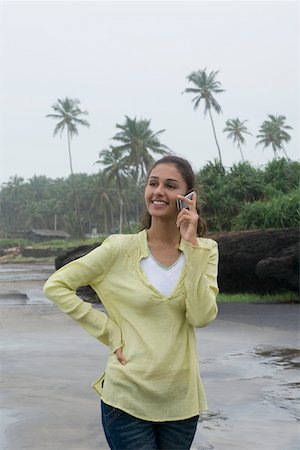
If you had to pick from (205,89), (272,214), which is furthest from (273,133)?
(272,214)

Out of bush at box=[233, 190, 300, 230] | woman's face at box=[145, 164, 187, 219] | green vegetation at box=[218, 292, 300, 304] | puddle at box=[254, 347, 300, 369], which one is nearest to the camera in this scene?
woman's face at box=[145, 164, 187, 219]

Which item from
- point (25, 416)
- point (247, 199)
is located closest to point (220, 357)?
point (25, 416)

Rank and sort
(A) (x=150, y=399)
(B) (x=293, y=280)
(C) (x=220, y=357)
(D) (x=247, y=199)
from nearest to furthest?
1. (A) (x=150, y=399)
2. (C) (x=220, y=357)
3. (B) (x=293, y=280)
4. (D) (x=247, y=199)

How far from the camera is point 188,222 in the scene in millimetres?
2225

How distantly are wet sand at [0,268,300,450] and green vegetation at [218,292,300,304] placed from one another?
3.30 m

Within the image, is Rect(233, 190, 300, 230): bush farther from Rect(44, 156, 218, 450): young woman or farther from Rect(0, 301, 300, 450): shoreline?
Rect(44, 156, 218, 450): young woman

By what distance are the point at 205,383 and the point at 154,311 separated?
15.6ft

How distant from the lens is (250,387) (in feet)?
21.5

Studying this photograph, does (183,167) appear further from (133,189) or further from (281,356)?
(133,189)

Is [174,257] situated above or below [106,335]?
above

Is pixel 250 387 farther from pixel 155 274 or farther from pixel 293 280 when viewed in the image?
pixel 293 280

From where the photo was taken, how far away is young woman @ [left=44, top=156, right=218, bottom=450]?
2.20 metres

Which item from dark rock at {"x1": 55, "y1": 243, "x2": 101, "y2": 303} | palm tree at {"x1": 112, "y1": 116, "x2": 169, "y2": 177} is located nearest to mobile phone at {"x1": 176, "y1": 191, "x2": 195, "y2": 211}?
dark rock at {"x1": 55, "y1": 243, "x2": 101, "y2": 303}

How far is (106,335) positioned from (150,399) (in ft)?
0.87
